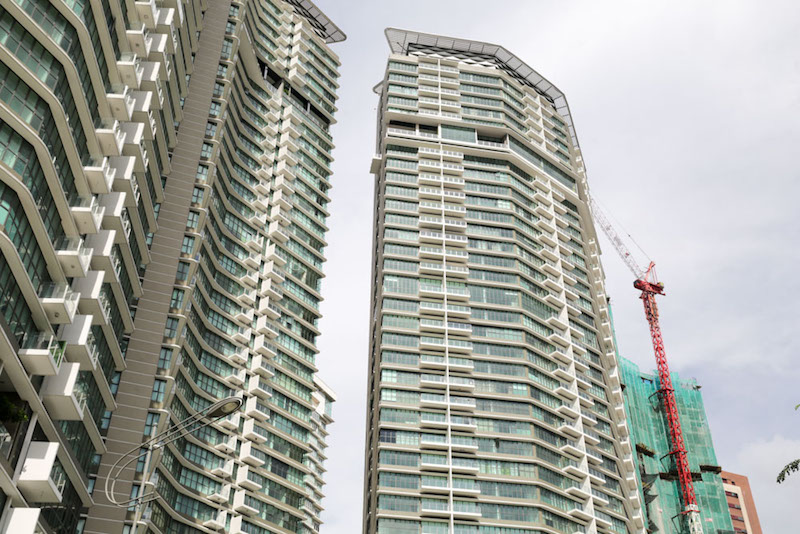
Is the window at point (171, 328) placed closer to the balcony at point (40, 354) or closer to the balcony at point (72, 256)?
the balcony at point (72, 256)

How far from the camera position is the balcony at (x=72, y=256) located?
155 ft

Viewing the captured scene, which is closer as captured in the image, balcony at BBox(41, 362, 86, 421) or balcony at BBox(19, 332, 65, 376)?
balcony at BBox(19, 332, 65, 376)

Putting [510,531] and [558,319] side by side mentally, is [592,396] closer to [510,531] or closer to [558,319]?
[558,319]

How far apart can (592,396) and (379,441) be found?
126 feet

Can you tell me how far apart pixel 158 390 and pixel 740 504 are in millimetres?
153882

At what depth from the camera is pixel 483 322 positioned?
11969 centimetres

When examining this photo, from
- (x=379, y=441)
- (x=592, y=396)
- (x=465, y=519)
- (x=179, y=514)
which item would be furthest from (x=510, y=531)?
(x=179, y=514)

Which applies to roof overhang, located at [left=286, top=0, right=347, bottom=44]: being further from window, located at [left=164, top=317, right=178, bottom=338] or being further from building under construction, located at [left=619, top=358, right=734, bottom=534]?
building under construction, located at [left=619, top=358, right=734, bottom=534]

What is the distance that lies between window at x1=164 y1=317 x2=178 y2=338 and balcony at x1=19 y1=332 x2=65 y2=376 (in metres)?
36.5

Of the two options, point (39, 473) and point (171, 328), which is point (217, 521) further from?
point (39, 473)

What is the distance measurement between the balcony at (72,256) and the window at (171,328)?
33730mm

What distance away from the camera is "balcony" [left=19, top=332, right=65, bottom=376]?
142ft

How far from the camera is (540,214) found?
140m

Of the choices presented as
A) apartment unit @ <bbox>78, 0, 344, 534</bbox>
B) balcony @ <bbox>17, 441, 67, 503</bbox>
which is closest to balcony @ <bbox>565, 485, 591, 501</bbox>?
apartment unit @ <bbox>78, 0, 344, 534</bbox>
